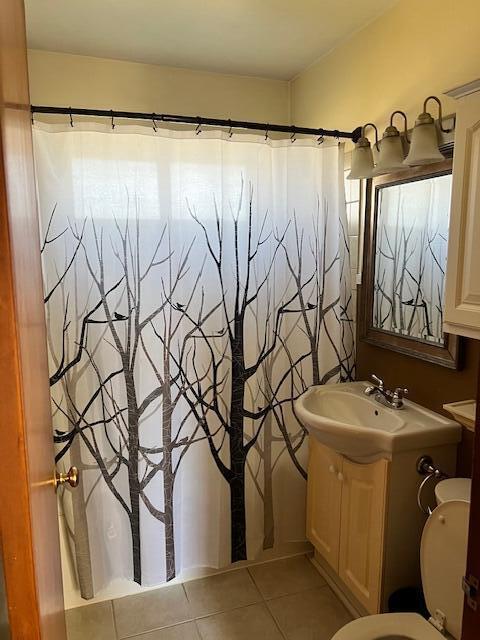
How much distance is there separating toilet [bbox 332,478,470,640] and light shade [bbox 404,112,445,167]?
116cm

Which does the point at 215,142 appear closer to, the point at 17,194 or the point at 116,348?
the point at 116,348

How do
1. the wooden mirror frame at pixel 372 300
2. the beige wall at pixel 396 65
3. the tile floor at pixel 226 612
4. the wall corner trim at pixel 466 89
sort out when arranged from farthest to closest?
the tile floor at pixel 226 612 < the wooden mirror frame at pixel 372 300 < the beige wall at pixel 396 65 < the wall corner trim at pixel 466 89

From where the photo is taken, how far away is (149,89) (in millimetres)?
2430

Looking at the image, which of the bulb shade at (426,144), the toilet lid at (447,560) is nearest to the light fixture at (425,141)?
the bulb shade at (426,144)

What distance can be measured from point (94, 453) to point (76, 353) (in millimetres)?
453

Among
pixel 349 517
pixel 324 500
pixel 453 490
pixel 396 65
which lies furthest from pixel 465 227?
pixel 324 500

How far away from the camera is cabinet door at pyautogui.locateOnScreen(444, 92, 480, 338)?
1306 mm

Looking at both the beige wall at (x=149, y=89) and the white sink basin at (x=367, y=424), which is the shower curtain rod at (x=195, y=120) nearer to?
the beige wall at (x=149, y=89)

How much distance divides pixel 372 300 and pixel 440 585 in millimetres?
1179

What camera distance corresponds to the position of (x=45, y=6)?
1.88 m

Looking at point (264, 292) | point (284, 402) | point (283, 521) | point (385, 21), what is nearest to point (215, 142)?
point (264, 292)

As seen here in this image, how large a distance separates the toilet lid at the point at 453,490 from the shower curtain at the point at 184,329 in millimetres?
806

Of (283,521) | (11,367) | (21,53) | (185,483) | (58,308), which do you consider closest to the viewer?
(11,367)

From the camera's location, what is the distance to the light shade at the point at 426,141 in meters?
1.65
